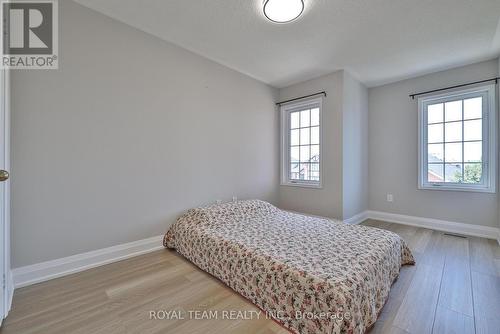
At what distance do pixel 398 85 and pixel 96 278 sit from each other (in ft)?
15.4

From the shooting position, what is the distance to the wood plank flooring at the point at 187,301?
4.23ft

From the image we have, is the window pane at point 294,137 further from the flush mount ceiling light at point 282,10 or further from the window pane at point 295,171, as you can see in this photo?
the flush mount ceiling light at point 282,10

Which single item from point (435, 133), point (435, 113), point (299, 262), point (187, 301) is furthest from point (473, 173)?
point (187, 301)

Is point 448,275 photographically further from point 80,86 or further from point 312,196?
point 80,86

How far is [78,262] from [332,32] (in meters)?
3.31

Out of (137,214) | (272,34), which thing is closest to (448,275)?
(272,34)

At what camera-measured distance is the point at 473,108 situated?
2963 mm

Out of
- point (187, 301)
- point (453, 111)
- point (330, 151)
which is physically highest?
point (453, 111)

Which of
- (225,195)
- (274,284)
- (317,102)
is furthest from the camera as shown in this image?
(317,102)

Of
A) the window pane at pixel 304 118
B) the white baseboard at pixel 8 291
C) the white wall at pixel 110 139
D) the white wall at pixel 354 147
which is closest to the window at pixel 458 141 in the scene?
the white wall at pixel 354 147

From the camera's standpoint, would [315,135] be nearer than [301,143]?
Yes

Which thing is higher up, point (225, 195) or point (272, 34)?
point (272, 34)

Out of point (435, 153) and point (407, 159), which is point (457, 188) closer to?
point (435, 153)

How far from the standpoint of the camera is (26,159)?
5.55ft
